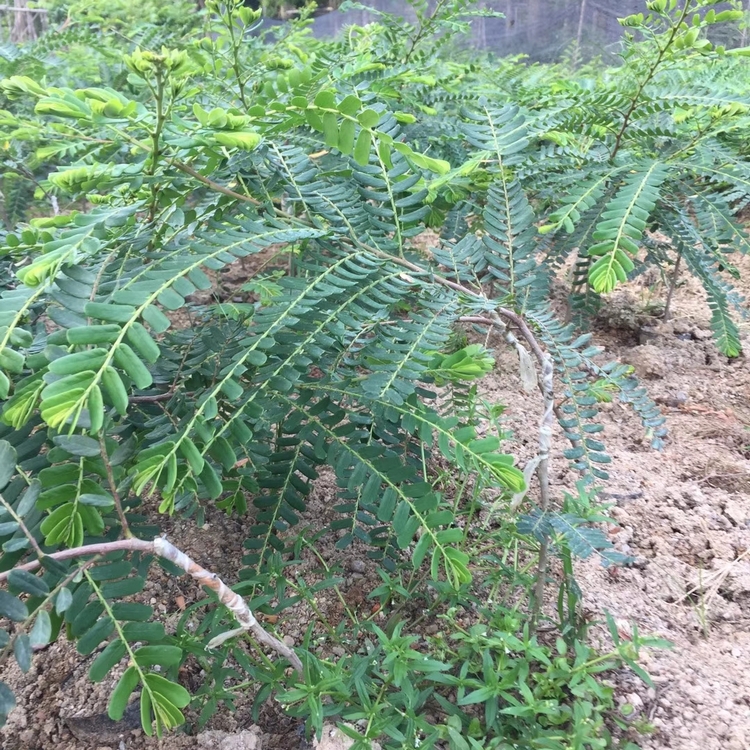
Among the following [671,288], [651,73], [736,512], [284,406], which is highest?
[651,73]

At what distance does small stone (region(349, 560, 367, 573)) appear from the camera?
105cm

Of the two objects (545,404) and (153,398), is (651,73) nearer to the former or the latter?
(545,404)

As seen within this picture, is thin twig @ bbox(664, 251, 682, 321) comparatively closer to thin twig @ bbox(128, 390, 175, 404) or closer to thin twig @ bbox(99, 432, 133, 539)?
thin twig @ bbox(128, 390, 175, 404)

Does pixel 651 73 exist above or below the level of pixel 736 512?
above

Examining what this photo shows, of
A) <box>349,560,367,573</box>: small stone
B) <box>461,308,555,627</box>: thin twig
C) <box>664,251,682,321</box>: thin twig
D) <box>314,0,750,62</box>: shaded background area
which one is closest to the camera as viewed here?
<box>461,308,555,627</box>: thin twig

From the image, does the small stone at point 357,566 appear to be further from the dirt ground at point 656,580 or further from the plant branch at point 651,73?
the plant branch at point 651,73

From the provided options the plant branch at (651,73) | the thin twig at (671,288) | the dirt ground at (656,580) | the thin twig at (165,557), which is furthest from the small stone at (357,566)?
the thin twig at (671,288)

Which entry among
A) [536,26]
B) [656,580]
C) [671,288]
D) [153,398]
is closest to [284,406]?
[153,398]

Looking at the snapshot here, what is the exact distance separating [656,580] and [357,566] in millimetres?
541

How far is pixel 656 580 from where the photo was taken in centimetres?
104

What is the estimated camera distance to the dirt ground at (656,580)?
798 millimetres

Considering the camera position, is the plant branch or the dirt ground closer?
the dirt ground

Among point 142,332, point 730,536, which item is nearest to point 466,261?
point 142,332

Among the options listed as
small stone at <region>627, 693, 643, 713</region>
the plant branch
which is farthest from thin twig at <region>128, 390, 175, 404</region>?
the plant branch
